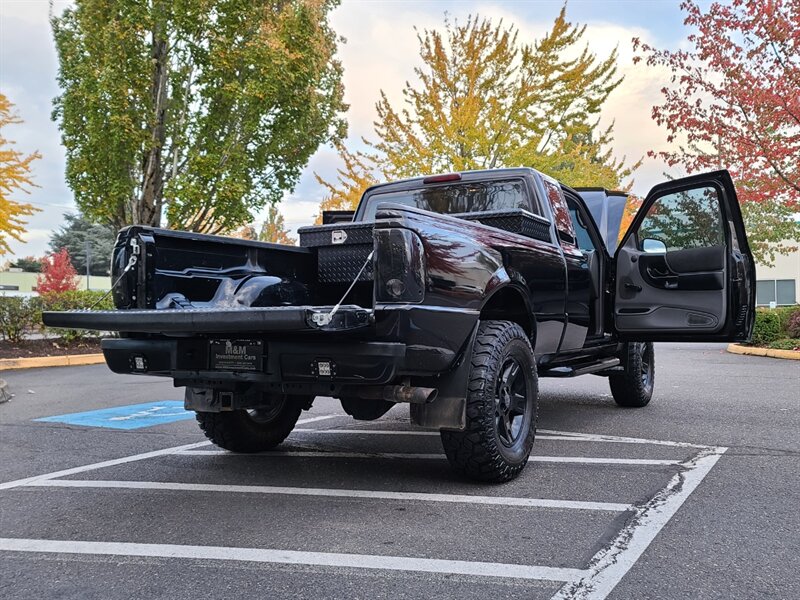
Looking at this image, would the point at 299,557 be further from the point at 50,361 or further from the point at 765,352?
the point at 765,352

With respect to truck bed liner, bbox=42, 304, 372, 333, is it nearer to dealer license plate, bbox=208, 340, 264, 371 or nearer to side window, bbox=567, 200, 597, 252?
dealer license plate, bbox=208, 340, 264, 371

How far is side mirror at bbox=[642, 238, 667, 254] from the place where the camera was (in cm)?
559

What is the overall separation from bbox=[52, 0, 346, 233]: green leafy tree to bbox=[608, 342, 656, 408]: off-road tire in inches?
338

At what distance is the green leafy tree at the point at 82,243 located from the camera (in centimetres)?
5541

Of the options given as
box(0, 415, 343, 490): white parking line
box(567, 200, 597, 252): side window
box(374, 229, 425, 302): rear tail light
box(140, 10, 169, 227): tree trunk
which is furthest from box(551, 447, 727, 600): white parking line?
box(140, 10, 169, 227): tree trunk

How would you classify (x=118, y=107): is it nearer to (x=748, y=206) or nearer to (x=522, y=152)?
(x=522, y=152)

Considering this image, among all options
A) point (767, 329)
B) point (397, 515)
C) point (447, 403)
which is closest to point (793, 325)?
point (767, 329)

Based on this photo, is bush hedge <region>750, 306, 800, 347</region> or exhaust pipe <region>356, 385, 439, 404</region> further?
bush hedge <region>750, 306, 800, 347</region>

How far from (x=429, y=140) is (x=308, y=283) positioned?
475 inches

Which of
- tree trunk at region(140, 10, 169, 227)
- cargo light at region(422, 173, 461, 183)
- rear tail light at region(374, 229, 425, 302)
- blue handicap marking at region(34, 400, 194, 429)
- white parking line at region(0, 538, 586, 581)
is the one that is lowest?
blue handicap marking at region(34, 400, 194, 429)

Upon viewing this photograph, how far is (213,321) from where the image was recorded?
3.28m

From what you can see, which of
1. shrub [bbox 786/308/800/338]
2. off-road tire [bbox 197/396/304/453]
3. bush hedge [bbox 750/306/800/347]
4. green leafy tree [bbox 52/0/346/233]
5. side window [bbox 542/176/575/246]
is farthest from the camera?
bush hedge [bbox 750/306/800/347]

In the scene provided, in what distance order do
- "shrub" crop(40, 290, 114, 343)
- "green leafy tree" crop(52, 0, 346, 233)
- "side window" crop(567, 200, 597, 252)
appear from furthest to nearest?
"shrub" crop(40, 290, 114, 343) → "green leafy tree" crop(52, 0, 346, 233) → "side window" crop(567, 200, 597, 252)

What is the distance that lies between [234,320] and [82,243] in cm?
5851
